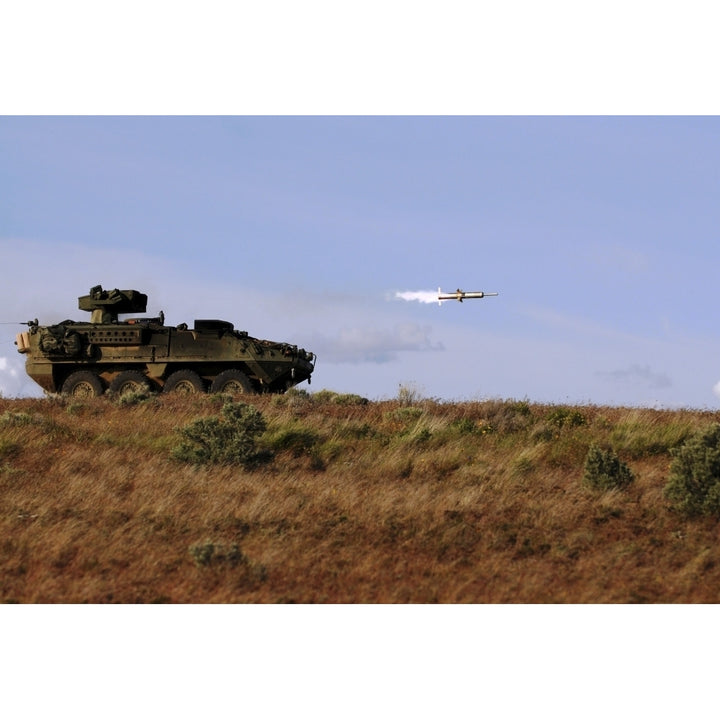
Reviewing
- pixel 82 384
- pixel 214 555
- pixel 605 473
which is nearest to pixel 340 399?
pixel 82 384

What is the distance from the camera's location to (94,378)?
27.9 m

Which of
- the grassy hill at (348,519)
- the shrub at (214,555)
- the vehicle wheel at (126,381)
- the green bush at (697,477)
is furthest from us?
the vehicle wheel at (126,381)

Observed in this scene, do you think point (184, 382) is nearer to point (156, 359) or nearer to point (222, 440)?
point (156, 359)

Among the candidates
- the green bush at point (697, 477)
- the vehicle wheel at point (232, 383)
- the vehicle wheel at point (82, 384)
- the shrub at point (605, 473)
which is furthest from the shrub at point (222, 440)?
the vehicle wheel at point (82, 384)

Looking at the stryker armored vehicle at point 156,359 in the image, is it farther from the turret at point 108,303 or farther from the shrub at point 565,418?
the shrub at point 565,418

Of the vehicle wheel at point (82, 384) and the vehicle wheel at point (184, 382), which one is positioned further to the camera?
the vehicle wheel at point (82, 384)

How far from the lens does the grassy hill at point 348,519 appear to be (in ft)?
34.1

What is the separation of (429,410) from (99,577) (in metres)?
12.8

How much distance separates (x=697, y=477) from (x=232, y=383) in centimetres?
1635

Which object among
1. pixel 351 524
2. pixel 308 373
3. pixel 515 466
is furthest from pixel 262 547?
pixel 308 373

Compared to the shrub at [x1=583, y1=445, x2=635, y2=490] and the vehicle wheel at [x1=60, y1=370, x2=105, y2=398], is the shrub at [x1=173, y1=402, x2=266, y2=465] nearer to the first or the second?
the shrub at [x1=583, y1=445, x2=635, y2=490]

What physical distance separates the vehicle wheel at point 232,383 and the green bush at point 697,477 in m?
15.2

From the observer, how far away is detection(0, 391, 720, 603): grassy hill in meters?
10.4

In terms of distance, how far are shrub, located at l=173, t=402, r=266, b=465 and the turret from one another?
46.1 feet
